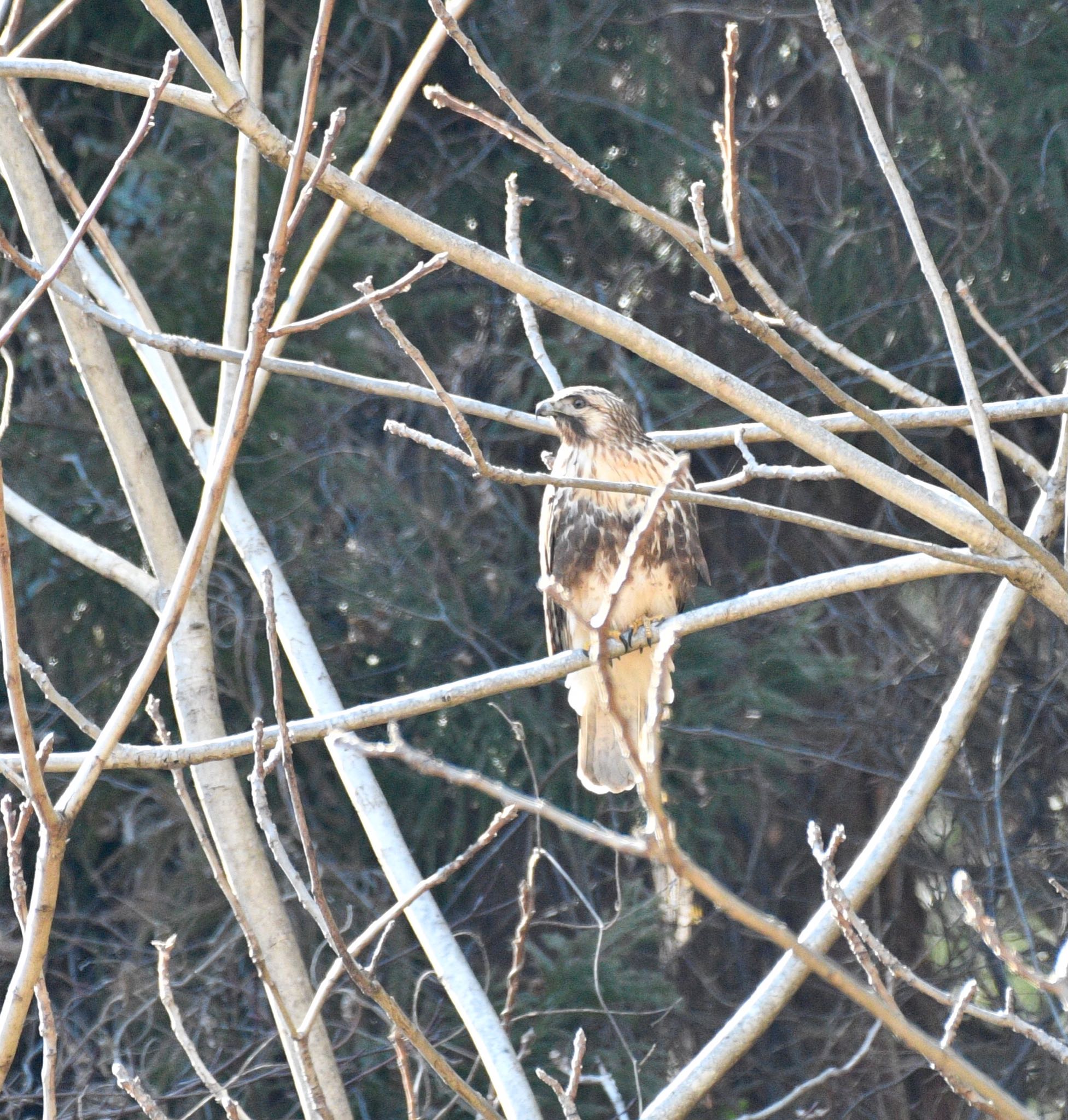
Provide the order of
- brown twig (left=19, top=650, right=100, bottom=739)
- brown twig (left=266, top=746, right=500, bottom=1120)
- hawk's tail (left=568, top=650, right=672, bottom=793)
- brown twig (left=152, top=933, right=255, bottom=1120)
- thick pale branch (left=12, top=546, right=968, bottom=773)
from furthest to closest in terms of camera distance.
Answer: hawk's tail (left=568, top=650, right=672, bottom=793) < thick pale branch (left=12, top=546, right=968, bottom=773) < brown twig (left=19, top=650, right=100, bottom=739) < brown twig (left=152, top=933, right=255, bottom=1120) < brown twig (left=266, top=746, right=500, bottom=1120)

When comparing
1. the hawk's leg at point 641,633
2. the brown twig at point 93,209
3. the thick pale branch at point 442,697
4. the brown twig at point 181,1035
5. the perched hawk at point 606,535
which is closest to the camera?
the brown twig at point 93,209

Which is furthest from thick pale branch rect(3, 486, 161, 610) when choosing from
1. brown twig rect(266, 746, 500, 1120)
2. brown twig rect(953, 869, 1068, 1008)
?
brown twig rect(953, 869, 1068, 1008)

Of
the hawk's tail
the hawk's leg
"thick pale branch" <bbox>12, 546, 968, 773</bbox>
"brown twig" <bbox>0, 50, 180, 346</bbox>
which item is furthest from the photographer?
the hawk's tail

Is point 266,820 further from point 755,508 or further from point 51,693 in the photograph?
point 755,508

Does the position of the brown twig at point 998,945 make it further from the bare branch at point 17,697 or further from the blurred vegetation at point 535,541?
the blurred vegetation at point 535,541

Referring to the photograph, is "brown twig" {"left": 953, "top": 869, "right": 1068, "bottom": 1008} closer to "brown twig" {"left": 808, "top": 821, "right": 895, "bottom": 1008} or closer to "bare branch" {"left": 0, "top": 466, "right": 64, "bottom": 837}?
"brown twig" {"left": 808, "top": 821, "right": 895, "bottom": 1008}

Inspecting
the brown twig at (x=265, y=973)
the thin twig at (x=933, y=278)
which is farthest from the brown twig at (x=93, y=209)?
the thin twig at (x=933, y=278)

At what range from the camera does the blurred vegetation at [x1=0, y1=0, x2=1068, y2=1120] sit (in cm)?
422

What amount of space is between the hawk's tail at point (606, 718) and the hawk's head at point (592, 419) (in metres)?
0.52

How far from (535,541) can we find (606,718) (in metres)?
0.99

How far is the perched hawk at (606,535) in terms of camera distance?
3.37 meters

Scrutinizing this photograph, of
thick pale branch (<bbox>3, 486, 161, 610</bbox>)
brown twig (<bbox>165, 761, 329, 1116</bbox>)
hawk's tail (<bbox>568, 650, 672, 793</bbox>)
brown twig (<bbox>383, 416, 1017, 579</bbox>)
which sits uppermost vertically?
brown twig (<bbox>383, 416, 1017, 579</bbox>)

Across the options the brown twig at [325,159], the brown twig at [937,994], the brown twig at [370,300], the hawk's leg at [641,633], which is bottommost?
the hawk's leg at [641,633]

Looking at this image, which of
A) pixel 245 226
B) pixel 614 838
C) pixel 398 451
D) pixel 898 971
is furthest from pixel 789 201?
pixel 614 838
